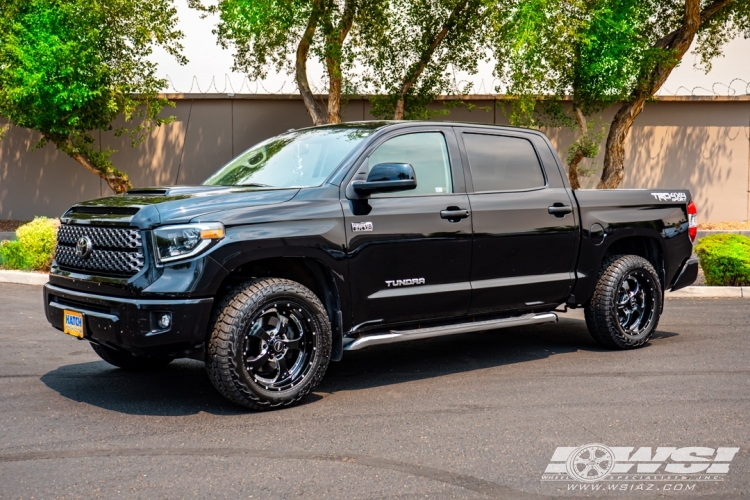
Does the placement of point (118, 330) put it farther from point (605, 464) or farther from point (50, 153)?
point (50, 153)

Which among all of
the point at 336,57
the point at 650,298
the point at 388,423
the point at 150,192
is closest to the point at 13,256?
the point at 336,57

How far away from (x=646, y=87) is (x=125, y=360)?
43.5 feet

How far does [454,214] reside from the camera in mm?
6742

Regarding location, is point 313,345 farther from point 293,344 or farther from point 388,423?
point 388,423

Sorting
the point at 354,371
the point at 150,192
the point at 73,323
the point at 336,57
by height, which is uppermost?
the point at 336,57

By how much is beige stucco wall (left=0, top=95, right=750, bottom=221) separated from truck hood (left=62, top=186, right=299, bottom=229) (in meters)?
12.4

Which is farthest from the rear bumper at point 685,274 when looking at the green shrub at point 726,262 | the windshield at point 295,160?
the windshield at point 295,160

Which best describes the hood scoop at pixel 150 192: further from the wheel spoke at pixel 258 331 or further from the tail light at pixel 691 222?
the tail light at pixel 691 222

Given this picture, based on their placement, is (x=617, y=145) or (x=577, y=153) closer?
(x=577, y=153)

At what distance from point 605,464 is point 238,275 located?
2.71m

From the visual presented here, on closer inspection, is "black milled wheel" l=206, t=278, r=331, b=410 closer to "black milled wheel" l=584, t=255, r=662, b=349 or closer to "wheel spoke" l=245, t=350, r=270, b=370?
"wheel spoke" l=245, t=350, r=270, b=370

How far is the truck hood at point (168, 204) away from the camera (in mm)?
5590

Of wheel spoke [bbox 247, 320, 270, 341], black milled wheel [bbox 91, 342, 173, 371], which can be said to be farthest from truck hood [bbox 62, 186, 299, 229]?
black milled wheel [bbox 91, 342, 173, 371]

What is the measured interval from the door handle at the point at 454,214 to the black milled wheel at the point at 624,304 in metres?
1.80
